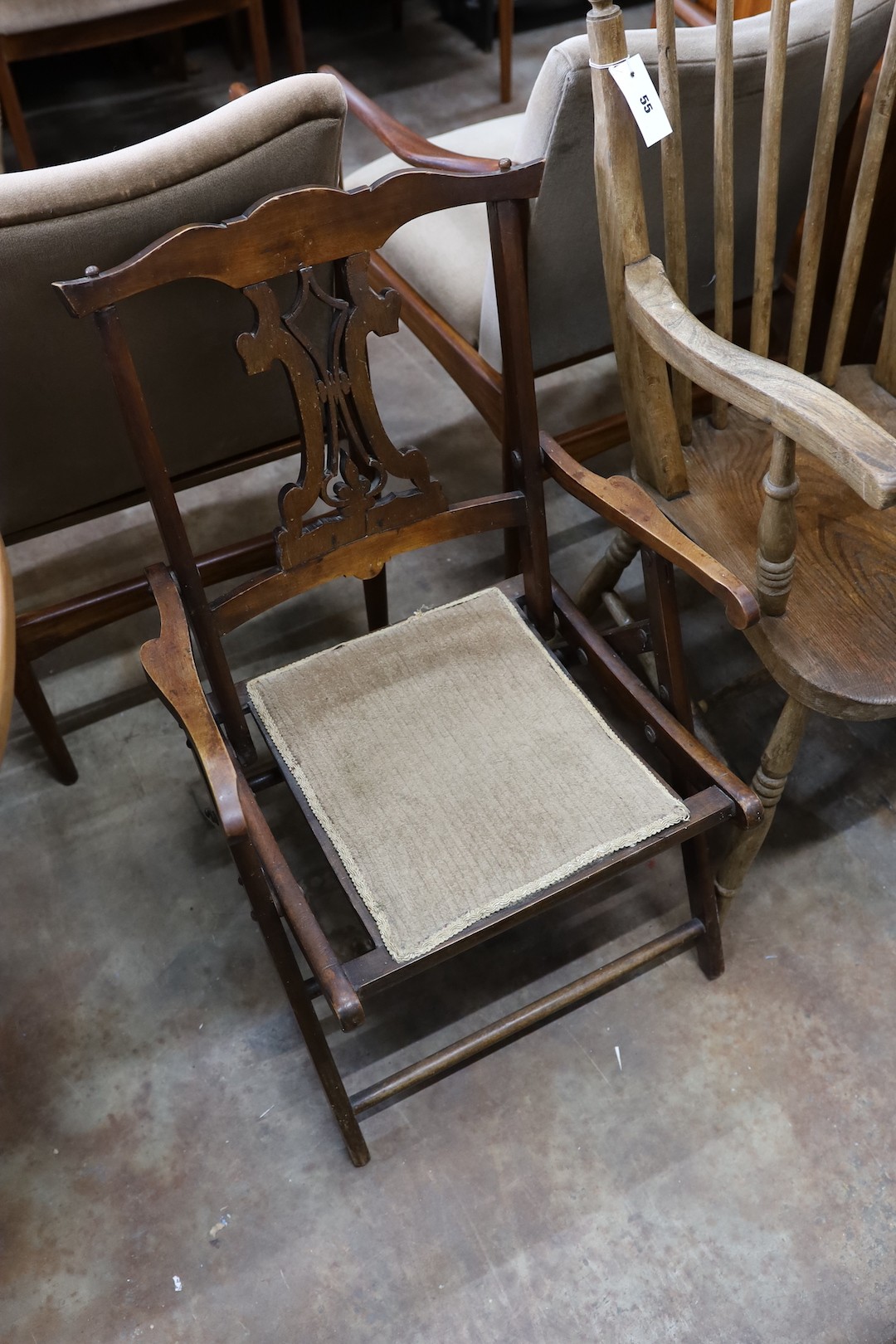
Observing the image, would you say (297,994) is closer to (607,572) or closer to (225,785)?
(225,785)

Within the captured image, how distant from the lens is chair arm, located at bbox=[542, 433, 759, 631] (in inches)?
42.6

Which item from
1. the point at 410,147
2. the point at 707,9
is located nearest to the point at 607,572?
the point at 410,147

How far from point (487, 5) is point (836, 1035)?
3174 mm

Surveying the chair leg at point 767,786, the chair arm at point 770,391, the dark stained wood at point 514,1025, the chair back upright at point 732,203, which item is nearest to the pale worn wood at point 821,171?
the chair back upright at point 732,203

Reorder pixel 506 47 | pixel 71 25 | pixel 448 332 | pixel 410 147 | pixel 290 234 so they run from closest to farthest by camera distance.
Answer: pixel 290 234, pixel 410 147, pixel 448 332, pixel 71 25, pixel 506 47

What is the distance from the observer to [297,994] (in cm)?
118

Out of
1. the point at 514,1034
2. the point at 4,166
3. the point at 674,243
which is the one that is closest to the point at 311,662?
the point at 514,1034

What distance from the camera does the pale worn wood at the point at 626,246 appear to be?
1117mm

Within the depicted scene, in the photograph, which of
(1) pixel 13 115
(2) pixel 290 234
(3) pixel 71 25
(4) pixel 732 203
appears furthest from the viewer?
(1) pixel 13 115

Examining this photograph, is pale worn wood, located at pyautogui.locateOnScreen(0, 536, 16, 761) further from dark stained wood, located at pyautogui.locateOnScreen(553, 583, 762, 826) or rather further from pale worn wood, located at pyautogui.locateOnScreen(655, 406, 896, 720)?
pale worn wood, located at pyautogui.locateOnScreen(655, 406, 896, 720)

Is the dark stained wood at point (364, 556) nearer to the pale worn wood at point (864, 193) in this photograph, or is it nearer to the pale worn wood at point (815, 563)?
the pale worn wood at point (815, 563)

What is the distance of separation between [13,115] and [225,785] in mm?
2440

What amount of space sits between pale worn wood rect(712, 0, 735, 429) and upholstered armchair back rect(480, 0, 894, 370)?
0.16 feet

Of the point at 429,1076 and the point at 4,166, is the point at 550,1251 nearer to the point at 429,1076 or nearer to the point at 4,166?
the point at 429,1076
